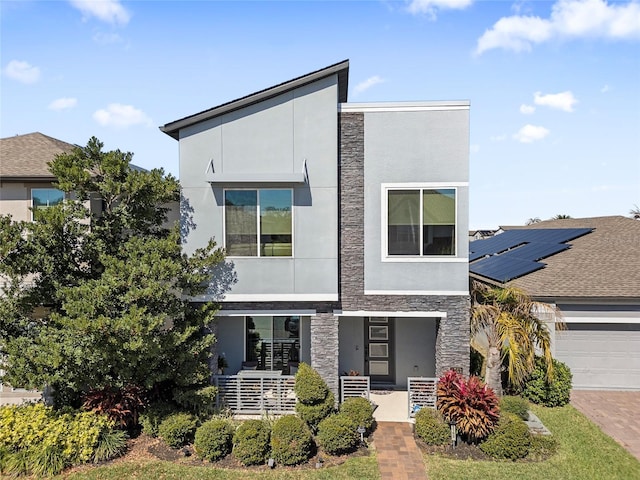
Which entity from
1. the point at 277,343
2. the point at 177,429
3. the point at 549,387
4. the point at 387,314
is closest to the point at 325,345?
the point at 387,314

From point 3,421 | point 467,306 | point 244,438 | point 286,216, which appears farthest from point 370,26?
point 3,421

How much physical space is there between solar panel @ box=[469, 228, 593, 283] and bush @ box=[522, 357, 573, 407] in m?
4.21

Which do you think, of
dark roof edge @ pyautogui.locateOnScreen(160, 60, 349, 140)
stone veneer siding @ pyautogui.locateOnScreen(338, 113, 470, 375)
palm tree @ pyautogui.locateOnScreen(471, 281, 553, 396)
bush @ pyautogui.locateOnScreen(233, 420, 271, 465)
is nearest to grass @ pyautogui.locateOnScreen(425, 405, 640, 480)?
palm tree @ pyautogui.locateOnScreen(471, 281, 553, 396)

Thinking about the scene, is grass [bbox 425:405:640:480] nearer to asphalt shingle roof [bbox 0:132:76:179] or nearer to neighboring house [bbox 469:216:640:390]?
neighboring house [bbox 469:216:640:390]

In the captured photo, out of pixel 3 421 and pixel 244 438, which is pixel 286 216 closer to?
pixel 244 438

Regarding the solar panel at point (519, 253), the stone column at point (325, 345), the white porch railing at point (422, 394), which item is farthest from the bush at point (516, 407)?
the solar panel at point (519, 253)

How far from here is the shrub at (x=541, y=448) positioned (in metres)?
8.67

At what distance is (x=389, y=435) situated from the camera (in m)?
9.61

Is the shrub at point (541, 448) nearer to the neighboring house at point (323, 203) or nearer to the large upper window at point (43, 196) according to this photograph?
the neighboring house at point (323, 203)

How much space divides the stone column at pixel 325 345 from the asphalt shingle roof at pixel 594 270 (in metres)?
6.85

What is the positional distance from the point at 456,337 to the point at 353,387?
3058mm

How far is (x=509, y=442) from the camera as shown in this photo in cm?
857

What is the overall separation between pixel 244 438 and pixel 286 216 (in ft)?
17.3

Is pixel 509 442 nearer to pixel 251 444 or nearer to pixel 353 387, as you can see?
pixel 353 387
